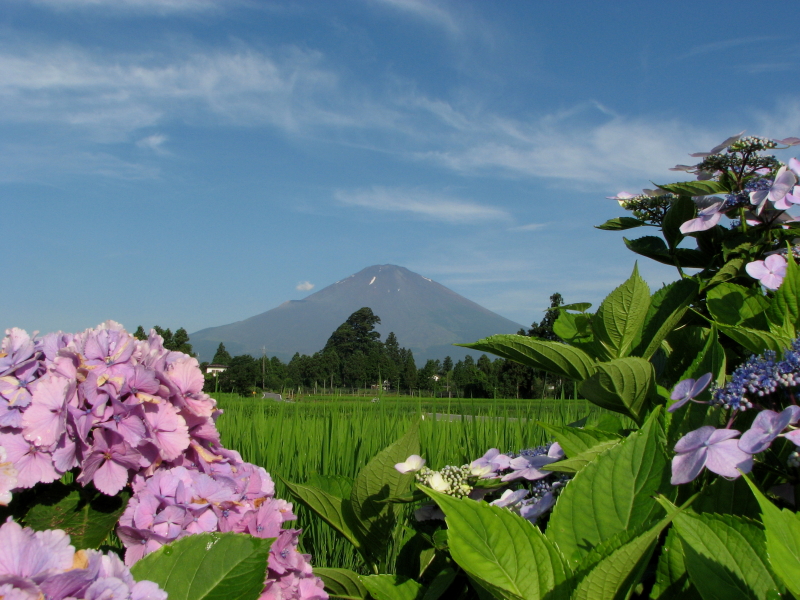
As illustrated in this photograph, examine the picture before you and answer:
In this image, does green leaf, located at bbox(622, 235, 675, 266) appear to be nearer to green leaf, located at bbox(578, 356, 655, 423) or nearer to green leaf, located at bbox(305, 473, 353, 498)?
green leaf, located at bbox(578, 356, 655, 423)

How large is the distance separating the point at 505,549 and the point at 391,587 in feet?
1.75

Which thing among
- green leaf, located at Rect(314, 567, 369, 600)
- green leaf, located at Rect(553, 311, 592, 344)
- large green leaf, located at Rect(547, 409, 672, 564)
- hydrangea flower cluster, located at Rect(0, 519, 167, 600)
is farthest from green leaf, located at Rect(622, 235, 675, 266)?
hydrangea flower cluster, located at Rect(0, 519, 167, 600)

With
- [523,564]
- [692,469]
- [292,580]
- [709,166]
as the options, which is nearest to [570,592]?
[523,564]

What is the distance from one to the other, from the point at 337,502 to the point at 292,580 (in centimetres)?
22

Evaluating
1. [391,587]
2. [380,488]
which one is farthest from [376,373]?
[391,587]

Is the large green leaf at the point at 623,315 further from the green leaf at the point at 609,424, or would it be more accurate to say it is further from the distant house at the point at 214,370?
the distant house at the point at 214,370

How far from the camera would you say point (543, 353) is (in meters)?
1.10

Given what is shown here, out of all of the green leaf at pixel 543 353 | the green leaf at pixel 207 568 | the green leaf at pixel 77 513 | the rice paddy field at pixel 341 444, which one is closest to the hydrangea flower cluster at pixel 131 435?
the green leaf at pixel 77 513

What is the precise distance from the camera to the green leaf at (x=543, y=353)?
42.4 inches

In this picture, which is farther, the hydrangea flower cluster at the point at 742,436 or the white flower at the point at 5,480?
the white flower at the point at 5,480

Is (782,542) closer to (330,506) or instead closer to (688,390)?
(688,390)

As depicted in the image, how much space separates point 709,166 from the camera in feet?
4.55

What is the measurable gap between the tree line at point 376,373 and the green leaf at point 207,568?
658 millimetres

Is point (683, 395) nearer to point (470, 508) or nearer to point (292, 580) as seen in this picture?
point (470, 508)
